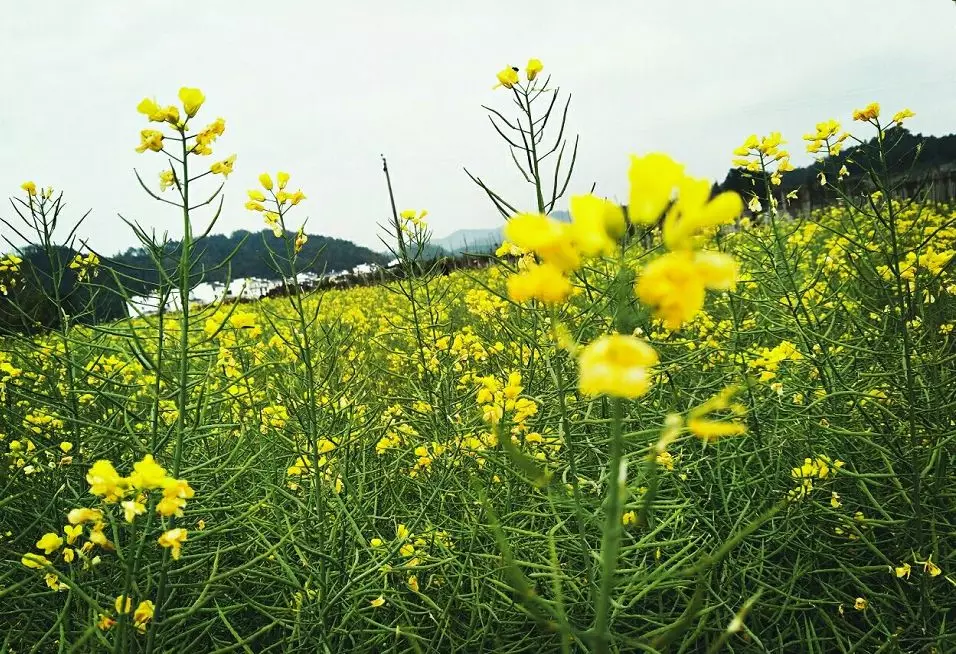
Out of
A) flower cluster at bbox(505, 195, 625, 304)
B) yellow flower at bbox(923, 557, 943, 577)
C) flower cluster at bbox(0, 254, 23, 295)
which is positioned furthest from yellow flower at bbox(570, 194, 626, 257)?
flower cluster at bbox(0, 254, 23, 295)

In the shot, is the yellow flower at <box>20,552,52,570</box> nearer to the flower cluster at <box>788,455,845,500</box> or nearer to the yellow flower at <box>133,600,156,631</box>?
the yellow flower at <box>133,600,156,631</box>

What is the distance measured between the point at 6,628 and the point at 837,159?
11.4ft

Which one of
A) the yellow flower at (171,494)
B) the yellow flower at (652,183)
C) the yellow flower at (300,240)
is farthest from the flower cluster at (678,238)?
the yellow flower at (300,240)

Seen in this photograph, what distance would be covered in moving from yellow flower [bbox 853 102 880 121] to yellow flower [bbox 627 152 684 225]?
73.5 inches

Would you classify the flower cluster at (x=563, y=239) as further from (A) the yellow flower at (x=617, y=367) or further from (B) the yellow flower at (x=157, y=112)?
(B) the yellow flower at (x=157, y=112)

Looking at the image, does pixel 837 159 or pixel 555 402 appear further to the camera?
pixel 837 159

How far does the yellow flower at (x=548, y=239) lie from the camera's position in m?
0.52

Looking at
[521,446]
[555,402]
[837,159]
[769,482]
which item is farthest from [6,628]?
[837,159]

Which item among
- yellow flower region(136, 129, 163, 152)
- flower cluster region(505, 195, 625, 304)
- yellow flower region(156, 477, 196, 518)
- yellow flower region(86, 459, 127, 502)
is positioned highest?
yellow flower region(136, 129, 163, 152)

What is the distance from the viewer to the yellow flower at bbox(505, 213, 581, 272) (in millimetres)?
515

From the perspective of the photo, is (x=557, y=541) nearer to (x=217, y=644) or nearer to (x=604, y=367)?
(x=217, y=644)

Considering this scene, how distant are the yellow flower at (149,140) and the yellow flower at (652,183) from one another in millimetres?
1302

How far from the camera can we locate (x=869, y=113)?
1922 millimetres

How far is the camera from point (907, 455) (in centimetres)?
181
